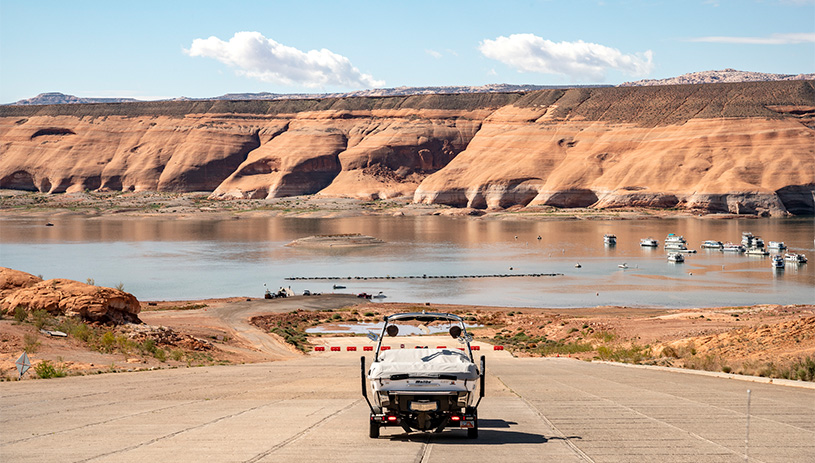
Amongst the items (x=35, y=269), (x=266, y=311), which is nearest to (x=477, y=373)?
(x=266, y=311)

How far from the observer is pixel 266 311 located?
4775 cm

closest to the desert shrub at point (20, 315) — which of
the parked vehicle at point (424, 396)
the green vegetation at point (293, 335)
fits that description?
the green vegetation at point (293, 335)

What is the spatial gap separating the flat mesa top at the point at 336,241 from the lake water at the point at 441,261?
2.79m

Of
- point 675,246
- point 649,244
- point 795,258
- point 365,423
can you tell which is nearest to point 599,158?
point 649,244

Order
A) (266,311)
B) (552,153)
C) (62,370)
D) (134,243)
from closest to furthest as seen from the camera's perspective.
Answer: (62,370), (266,311), (134,243), (552,153)

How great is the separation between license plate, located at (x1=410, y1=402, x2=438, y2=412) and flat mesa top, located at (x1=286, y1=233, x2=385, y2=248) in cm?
8544

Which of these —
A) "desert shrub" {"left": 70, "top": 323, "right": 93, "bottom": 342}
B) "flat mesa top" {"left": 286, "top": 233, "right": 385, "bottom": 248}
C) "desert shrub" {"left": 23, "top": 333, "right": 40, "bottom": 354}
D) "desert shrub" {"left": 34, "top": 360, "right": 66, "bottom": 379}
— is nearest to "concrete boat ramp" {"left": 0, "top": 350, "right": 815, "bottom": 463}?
"desert shrub" {"left": 34, "top": 360, "right": 66, "bottom": 379}

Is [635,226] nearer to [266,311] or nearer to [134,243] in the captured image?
[134,243]

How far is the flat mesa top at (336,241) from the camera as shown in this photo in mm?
95188

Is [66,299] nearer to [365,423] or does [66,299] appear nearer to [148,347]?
[148,347]

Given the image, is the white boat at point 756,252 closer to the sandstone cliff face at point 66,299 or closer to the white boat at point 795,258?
the white boat at point 795,258

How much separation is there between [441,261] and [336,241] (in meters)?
22.1

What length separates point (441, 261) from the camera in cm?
7819

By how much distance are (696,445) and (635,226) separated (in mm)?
117779
